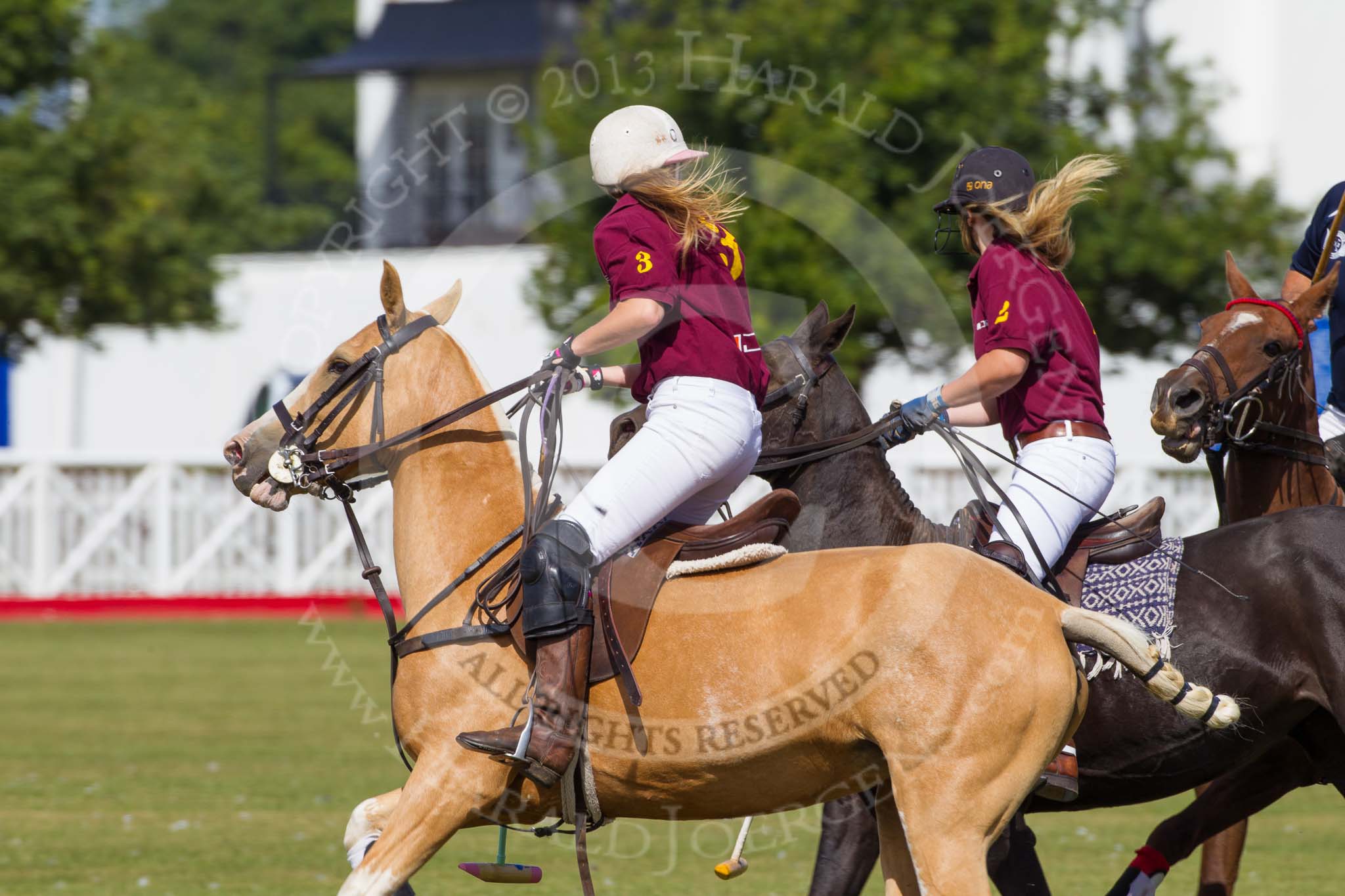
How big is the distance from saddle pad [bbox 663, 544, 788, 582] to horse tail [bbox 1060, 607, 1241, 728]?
871 mm

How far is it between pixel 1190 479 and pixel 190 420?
17494 millimetres

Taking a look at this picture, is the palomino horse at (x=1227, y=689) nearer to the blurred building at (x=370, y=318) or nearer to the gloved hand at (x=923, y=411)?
the gloved hand at (x=923, y=411)

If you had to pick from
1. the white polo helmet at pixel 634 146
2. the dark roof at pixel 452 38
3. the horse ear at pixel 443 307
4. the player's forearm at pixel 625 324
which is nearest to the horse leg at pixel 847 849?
the player's forearm at pixel 625 324

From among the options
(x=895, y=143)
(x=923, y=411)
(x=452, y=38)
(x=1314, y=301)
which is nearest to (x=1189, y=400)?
(x=1314, y=301)

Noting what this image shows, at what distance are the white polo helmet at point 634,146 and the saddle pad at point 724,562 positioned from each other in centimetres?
115

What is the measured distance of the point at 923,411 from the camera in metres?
5.57

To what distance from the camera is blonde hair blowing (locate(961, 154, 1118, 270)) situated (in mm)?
5551

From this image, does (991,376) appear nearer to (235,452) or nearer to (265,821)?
(235,452)

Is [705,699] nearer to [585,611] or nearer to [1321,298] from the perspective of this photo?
[585,611]

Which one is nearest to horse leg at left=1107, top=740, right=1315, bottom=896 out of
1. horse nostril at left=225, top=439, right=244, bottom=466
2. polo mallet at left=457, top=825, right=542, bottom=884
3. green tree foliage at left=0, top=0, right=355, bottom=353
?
polo mallet at left=457, top=825, right=542, bottom=884

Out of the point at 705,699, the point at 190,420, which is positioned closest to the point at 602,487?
the point at 705,699

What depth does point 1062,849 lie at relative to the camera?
8.21m

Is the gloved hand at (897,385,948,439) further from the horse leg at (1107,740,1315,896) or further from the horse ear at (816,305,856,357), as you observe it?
the horse leg at (1107,740,1315,896)

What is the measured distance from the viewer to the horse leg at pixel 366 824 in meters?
4.95
